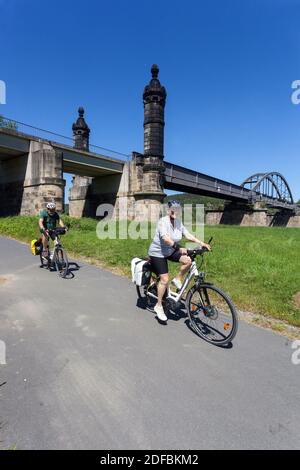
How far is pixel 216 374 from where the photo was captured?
317 cm

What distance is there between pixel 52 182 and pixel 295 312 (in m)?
21.9

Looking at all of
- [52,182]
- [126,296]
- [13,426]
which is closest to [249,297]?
[126,296]

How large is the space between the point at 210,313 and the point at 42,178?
869 inches

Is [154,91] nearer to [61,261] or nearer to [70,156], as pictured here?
[70,156]

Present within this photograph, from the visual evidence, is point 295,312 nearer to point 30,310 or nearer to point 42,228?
point 30,310

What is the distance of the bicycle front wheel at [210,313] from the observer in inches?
159

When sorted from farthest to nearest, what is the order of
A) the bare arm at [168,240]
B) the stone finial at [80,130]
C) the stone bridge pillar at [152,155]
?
the stone finial at [80,130], the stone bridge pillar at [152,155], the bare arm at [168,240]

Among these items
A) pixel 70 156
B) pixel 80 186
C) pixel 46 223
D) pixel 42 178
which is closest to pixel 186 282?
pixel 46 223

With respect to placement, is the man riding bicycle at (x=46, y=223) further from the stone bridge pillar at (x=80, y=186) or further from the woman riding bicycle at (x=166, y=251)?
the stone bridge pillar at (x=80, y=186)

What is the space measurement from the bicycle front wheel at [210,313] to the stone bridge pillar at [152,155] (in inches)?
1088

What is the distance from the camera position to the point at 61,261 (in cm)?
758

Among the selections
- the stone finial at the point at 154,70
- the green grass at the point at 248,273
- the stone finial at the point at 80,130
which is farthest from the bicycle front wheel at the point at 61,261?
the stone finial at the point at 80,130

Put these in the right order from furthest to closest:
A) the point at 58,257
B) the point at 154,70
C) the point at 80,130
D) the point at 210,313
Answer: the point at 80,130 → the point at 154,70 → the point at 58,257 → the point at 210,313

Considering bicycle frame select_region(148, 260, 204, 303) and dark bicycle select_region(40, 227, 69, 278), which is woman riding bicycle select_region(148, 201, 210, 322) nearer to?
bicycle frame select_region(148, 260, 204, 303)
